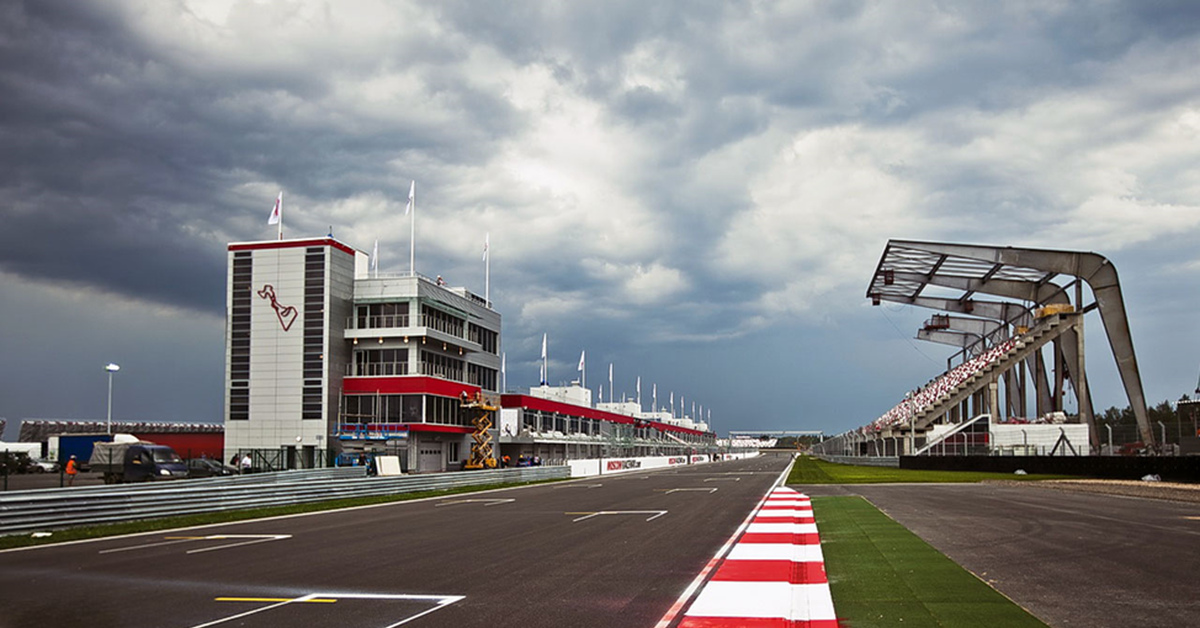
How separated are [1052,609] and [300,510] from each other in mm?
22729

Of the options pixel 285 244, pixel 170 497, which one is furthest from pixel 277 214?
pixel 170 497

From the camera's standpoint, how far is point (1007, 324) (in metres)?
76.6

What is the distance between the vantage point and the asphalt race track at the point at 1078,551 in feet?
28.5

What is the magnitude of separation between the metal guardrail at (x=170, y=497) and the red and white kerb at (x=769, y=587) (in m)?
15.0

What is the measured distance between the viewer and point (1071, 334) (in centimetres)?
6231

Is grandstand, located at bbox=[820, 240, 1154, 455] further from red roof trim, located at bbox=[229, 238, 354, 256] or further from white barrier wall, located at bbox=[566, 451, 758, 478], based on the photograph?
red roof trim, located at bbox=[229, 238, 354, 256]

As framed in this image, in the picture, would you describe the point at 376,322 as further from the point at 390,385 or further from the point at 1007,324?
the point at 1007,324

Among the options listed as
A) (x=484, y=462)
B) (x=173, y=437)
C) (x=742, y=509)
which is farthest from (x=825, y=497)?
(x=173, y=437)

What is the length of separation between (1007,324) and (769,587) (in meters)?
74.5

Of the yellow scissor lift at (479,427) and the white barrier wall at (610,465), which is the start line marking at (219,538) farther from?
the yellow scissor lift at (479,427)

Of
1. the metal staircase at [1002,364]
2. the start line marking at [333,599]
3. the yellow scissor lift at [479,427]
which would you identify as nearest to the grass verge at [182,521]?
the start line marking at [333,599]

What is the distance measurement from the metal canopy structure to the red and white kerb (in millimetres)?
40246

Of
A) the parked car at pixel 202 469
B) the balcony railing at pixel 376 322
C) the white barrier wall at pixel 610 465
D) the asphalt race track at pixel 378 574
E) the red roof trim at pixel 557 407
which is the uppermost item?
the balcony railing at pixel 376 322

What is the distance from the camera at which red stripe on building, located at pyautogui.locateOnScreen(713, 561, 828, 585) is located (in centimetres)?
1039
